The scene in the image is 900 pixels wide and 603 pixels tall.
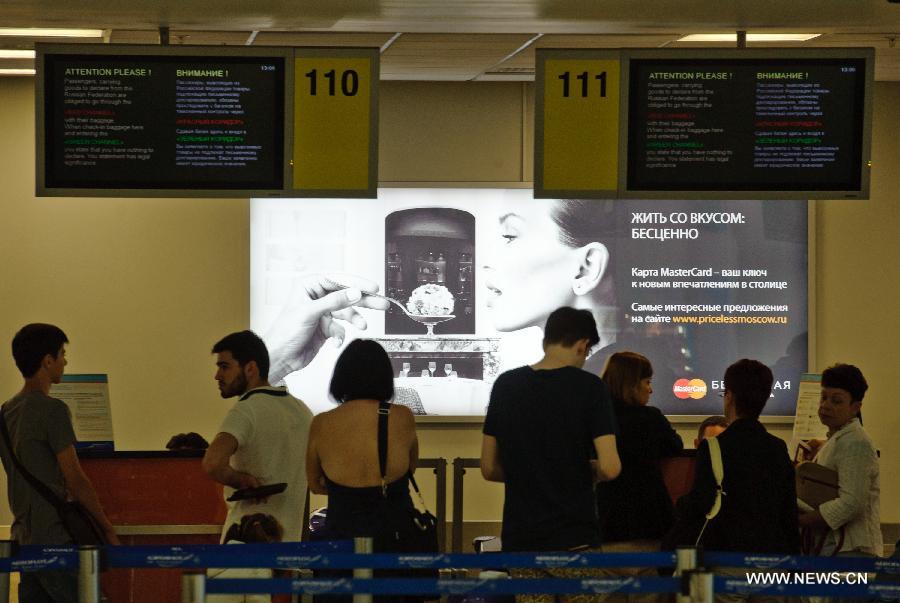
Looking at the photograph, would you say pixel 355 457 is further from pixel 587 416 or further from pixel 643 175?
pixel 643 175

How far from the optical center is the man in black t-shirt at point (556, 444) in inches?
146

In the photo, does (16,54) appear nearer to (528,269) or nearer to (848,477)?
(528,269)

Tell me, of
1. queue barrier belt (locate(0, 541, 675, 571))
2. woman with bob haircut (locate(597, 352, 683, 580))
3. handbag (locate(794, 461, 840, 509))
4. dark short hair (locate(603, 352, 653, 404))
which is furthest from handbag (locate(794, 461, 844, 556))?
queue barrier belt (locate(0, 541, 675, 571))

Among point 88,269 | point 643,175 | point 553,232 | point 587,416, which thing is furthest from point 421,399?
point 587,416

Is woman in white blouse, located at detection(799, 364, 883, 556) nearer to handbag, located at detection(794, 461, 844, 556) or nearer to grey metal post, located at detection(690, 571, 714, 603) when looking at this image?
handbag, located at detection(794, 461, 844, 556)

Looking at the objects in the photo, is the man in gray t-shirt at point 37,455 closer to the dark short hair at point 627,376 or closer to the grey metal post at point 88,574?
the grey metal post at point 88,574

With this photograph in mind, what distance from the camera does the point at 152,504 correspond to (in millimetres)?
5359

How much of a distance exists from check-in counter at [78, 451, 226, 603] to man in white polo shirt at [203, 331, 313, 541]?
39.5 inches

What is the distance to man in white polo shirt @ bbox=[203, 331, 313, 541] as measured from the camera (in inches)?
165

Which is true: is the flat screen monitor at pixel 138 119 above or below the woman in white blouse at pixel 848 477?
above

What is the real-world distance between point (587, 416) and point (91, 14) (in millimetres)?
2892

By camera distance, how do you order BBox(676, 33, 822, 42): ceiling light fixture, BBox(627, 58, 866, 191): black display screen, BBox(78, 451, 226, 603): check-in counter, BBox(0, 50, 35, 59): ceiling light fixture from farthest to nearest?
1. BBox(0, 50, 35, 59): ceiling light fixture
2. BBox(676, 33, 822, 42): ceiling light fixture
3. BBox(78, 451, 226, 603): check-in counter
4. BBox(627, 58, 866, 191): black display screen

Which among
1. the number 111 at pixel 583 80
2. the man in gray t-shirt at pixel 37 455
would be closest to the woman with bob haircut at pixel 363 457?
the man in gray t-shirt at pixel 37 455

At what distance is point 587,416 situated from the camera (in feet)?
12.2
